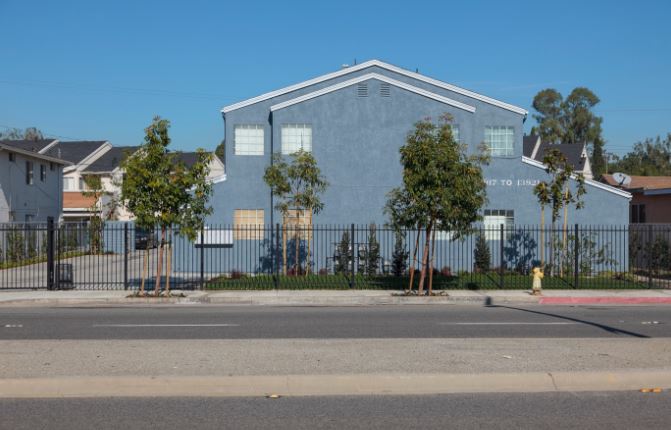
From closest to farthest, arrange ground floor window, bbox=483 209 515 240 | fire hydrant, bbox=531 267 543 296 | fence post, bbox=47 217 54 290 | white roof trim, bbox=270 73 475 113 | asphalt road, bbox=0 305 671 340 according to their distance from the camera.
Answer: asphalt road, bbox=0 305 671 340
fire hydrant, bbox=531 267 543 296
fence post, bbox=47 217 54 290
white roof trim, bbox=270 73 475 113
ground floor window, bbox=483 209 515 240

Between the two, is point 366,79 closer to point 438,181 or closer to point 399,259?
point 399,259

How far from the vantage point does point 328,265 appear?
28312 millimetres

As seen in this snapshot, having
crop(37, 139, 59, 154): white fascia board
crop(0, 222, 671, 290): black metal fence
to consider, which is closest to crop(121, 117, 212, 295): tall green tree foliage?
crop(0, 222, 671, 290): black metal fence

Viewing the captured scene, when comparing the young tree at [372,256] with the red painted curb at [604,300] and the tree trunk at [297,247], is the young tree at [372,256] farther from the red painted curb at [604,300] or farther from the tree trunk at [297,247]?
the red painted curb at [604,300]

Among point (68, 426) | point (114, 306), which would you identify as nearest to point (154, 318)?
point (114, 306)

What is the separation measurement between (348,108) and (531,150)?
32.1 meters

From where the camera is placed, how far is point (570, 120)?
294 ft

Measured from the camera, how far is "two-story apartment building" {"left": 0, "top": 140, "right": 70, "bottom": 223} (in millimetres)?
38000

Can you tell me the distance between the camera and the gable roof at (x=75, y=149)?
58219mm

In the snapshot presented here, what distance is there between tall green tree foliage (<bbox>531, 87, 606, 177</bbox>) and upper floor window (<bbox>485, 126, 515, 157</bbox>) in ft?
192

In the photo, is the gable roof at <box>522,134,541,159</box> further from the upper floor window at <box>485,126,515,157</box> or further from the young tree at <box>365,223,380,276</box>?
the young tree at <box>365,223,380,276</box>

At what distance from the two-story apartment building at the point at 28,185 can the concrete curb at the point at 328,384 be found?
105ft

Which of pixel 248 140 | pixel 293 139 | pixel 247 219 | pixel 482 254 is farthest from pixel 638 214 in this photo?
pixel 248 140

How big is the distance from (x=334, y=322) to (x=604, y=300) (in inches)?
366
